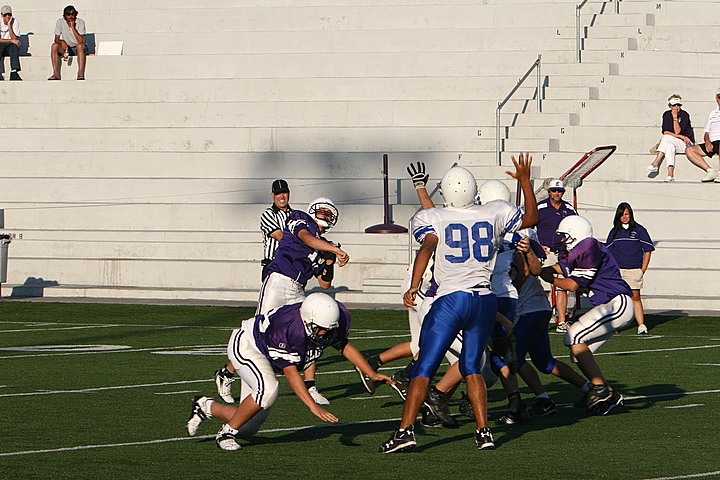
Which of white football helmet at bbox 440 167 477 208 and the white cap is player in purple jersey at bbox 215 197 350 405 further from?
the white cap

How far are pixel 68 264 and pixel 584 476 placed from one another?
15.0 metres

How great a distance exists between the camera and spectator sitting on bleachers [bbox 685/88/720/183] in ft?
68.6

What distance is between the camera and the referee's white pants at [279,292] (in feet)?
36.2

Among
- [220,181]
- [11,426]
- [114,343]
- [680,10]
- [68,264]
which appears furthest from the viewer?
[680,10]

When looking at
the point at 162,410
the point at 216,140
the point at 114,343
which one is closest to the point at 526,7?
the point at 216,140

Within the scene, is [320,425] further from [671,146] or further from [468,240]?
[671,146]

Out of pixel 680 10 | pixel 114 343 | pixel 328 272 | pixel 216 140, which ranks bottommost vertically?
pixel 114 343

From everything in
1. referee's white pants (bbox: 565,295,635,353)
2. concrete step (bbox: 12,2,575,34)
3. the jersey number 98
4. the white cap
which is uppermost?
concrete step (bbox: 12,2,575,34)

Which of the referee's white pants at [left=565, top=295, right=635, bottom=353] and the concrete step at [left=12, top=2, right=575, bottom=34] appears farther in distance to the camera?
the concrete step at [left=12, top=2, right=575, bottom=34]

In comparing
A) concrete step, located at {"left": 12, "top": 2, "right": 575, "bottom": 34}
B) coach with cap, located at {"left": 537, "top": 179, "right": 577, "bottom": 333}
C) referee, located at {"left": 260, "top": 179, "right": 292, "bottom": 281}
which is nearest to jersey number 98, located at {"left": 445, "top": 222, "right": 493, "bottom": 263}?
referee, located at {"left": 260, "top": 179, "right": 292, "bottom": 281}

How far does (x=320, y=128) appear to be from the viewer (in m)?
23.6

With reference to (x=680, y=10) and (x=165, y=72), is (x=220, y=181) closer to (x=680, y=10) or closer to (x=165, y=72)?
(x=165, y=72)

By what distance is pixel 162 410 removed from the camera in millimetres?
9984

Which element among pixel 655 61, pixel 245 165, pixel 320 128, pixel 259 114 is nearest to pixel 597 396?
pixel 245 165
